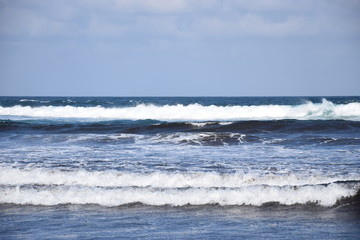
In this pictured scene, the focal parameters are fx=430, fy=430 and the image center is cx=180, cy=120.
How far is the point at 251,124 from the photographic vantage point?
60.7 feet

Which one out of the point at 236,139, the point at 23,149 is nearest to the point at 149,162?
the point at 23,149

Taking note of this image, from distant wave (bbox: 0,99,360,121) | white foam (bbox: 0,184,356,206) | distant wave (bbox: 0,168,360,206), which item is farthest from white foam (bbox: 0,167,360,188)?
distant wave (bbox: 0,99,360,121)

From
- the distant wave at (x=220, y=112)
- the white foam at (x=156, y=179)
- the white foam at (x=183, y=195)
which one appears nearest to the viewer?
the white foam at (x=183, y=195)

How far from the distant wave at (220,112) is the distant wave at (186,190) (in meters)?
22.1

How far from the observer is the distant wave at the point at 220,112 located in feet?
101

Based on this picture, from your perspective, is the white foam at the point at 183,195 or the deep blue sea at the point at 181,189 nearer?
the deep blue sea at the point at 181,189

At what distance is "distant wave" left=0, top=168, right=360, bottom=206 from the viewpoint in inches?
255

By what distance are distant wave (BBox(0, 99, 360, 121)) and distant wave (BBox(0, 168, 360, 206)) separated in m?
22.1

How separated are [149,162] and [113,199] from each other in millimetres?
2914

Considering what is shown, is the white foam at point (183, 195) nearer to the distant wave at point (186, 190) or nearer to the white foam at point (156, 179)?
the distant wave at point (186, 190)

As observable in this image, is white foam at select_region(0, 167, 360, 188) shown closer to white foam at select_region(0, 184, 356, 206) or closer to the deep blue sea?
the deep blue sea

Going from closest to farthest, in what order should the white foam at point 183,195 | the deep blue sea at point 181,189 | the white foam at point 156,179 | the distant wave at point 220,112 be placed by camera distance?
the deep blue sea at point 181,189 < the white foam at point 183,195 < the white foam at point 156,179 < the distant wave at point 220,112

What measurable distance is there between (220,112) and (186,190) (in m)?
26.6

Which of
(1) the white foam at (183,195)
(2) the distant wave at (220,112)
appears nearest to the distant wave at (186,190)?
(1) the white foam at (183,195)
